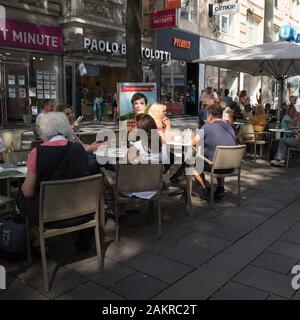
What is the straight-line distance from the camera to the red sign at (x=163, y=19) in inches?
694

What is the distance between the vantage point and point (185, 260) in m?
3.86

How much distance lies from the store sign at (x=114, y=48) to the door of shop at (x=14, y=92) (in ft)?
7.71

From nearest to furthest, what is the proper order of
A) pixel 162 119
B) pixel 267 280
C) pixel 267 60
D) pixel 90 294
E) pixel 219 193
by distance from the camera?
pixel 90 294
pixel 267 280
pixel 219 193
pixel 162 119
pixel 267 60

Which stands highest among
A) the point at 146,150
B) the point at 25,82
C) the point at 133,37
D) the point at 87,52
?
the point at 87,52

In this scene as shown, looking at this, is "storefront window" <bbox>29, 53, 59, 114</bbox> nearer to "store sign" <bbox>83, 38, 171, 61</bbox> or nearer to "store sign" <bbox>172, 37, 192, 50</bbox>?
"store sign" <bbox>83, 38, 171, 61</bbox>

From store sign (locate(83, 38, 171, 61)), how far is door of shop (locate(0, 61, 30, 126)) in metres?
2.35

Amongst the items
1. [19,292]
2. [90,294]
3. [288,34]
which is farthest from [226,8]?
[19,292]

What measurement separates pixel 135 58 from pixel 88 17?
24.5ft

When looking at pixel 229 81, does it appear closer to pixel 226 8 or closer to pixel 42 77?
pixel 226 8

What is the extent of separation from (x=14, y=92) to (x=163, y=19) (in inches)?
294

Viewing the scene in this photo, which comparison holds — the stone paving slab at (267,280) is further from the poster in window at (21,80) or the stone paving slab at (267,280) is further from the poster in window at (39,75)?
the poster in window at (39,75)
